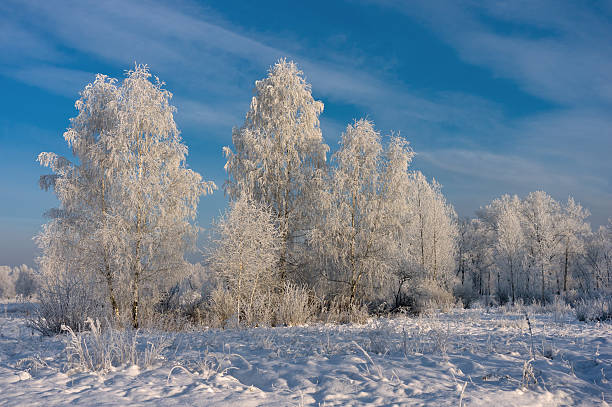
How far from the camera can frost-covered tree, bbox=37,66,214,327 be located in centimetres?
1445

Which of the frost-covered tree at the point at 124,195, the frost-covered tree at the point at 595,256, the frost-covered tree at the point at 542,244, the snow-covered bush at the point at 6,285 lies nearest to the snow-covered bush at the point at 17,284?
the snow-covered bush at the point at 6,285

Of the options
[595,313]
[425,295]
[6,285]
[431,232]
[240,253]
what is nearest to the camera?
[595,313]

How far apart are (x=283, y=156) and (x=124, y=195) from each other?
6.93 metres

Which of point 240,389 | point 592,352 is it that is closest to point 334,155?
point 592,352

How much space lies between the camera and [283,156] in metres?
17.9

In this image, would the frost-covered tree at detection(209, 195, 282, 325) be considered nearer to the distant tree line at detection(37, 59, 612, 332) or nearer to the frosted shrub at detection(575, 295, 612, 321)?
the distant tree line at detection(37, 59, 612, 332)

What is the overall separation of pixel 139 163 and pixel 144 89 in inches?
118

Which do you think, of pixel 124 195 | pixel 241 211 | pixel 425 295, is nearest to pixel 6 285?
pixel 124 195

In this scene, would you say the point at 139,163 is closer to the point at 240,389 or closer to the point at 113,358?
the point at 113,358

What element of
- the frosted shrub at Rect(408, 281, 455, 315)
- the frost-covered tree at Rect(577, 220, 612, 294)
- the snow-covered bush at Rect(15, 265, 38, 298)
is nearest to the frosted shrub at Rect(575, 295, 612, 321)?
the frosted shrub at Rect(408, 281, 455, 315)

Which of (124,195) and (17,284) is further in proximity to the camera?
(17,284)

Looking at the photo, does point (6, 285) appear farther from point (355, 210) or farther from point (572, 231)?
point (572, 231)

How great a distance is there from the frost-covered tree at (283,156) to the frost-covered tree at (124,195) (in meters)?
2.64

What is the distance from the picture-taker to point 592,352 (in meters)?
5.41
